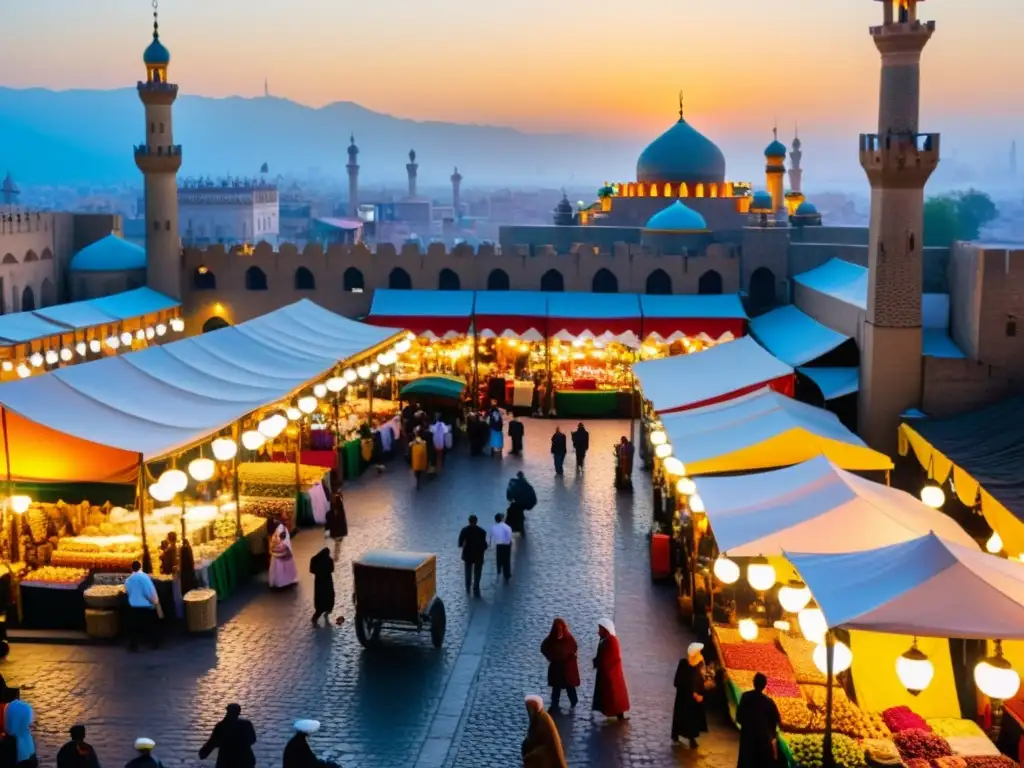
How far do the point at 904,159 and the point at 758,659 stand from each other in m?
11.6

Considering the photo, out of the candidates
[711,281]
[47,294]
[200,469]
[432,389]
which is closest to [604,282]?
[711,281]

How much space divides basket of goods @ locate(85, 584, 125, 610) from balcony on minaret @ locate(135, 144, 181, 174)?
21.9m

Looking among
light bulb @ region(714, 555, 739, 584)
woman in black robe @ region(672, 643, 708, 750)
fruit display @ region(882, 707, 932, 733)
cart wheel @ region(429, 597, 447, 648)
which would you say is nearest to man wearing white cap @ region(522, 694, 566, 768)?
woman in black robe @ region(672, 643, 708, 750)

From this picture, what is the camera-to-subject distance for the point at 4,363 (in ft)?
76.4

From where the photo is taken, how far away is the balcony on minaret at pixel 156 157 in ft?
109

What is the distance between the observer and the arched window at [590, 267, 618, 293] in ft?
108

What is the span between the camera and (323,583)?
45.4ft

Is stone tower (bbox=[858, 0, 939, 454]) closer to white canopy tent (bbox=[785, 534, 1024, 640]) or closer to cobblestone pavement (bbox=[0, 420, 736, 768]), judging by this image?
cobblestone pavement (bbox=[0, 420, 736, 768])

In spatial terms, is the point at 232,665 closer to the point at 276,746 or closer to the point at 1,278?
the point at 276,746

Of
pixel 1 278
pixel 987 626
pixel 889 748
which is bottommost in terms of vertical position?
pixel 889 748

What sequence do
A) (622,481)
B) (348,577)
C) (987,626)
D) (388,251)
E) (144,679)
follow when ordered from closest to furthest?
1. (987,626)
2. (144,679)
3. (348,577)
4. (622,481)
5. (388,251)

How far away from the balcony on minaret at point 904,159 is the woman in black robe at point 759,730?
516 inches

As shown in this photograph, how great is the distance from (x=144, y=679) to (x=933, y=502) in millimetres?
9102

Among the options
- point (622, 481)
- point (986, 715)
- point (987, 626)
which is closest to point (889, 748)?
point (987, 626)
